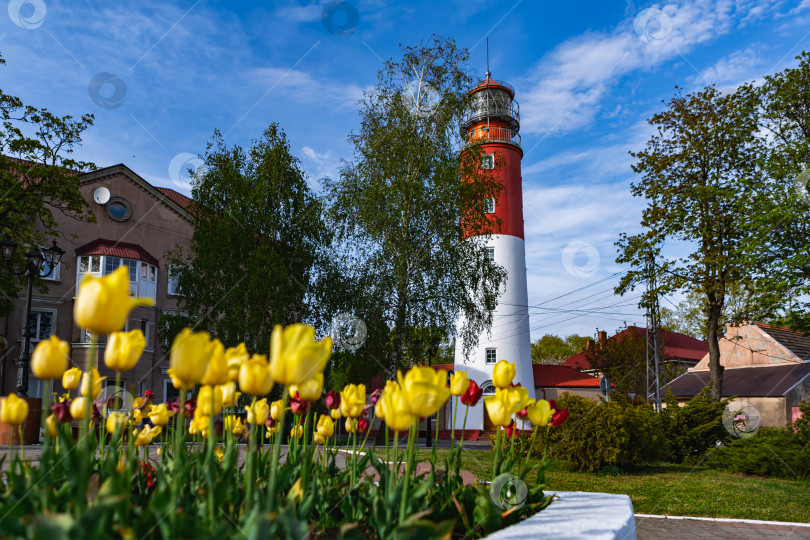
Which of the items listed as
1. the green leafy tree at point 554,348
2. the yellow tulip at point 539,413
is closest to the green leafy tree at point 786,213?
the yellow tulip at point 539,413

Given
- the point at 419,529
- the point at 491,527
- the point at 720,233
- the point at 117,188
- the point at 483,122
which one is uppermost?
the point at 483,122

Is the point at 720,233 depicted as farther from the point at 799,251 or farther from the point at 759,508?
the point at 759,508

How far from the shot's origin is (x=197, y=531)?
155 cm

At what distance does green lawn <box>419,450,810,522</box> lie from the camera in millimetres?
7988

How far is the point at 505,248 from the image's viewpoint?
2878 cm

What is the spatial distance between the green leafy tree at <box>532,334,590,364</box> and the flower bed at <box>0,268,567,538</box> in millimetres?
59998

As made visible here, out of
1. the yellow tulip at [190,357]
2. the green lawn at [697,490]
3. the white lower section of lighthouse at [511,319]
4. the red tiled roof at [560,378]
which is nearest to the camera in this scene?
the yellow tulip at [190,357]

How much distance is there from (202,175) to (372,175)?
250 inches

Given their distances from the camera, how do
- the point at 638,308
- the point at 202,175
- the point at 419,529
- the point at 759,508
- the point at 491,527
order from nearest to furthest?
the point at 419,529, the point at 491,527, the point at 759,508, the point at 202,175, the point at 638,308

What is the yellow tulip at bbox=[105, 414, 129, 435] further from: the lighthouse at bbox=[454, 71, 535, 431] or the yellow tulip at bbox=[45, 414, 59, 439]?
the lighthouse at bbox=[454, 71, 535, 431]

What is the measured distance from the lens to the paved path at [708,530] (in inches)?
252

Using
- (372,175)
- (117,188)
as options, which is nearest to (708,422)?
(372,175)

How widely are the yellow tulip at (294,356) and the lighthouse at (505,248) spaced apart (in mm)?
25946

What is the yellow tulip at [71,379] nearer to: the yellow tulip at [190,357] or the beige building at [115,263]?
the yellow tulip at [190,357]
